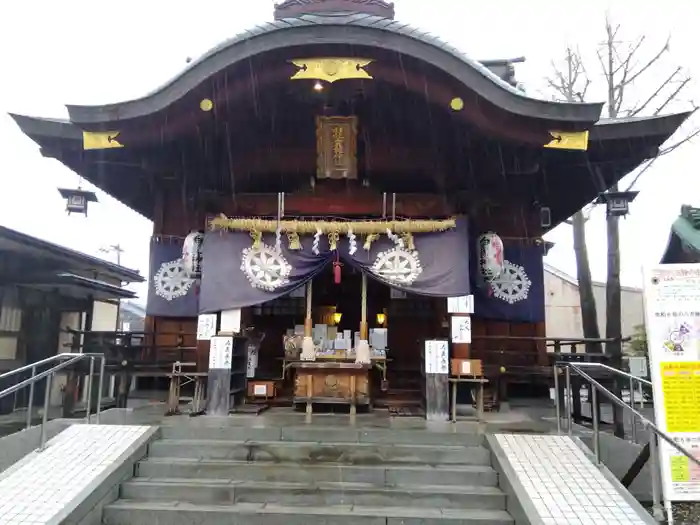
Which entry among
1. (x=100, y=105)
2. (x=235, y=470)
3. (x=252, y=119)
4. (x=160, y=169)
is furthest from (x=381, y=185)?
(x=235, y=470)

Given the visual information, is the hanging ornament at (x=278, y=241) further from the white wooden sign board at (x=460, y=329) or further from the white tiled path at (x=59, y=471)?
the white tiled path at (x=59, y=471)

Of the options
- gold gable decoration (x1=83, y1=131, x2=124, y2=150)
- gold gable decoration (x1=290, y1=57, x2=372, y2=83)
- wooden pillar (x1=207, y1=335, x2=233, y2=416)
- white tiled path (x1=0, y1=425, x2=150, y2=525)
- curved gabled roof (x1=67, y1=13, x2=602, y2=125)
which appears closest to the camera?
white tiled path (x1=0, y1=425, x2=150, y2=525)

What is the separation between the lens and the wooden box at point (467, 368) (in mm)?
7863

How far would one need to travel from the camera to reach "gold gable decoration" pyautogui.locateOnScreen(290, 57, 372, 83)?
7.47 metres

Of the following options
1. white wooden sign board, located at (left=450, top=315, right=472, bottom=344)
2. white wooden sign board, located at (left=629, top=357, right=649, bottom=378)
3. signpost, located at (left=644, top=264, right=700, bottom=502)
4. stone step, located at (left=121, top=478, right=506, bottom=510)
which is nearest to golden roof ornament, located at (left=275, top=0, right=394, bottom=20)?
white wooden sign board, located at (left=450, top=315, right=472, bottom=344)

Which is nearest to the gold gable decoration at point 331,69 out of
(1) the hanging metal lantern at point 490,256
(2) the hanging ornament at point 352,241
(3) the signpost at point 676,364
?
(2) the hanging ornament at point 352,241

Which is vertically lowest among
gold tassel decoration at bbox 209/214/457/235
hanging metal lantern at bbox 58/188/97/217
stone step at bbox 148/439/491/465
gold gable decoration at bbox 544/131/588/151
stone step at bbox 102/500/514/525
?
stone step at bbox 102/500/514/525

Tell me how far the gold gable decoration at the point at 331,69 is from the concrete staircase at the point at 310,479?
4601mm

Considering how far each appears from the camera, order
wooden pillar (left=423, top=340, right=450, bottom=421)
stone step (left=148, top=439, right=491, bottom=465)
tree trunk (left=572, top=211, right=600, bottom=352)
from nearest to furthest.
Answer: stone step (left=148, top=439, right=491, bottom=465) < wooden pillar (left=423, top=340, right=450, bottom=421) < tree trunk (left=572, top=211, right=600, bottom=352)

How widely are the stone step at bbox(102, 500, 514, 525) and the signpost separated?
152 centimetres

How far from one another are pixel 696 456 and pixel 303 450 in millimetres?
3905

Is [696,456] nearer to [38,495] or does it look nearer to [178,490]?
[178,490]

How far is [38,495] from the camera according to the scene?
520 centimetres

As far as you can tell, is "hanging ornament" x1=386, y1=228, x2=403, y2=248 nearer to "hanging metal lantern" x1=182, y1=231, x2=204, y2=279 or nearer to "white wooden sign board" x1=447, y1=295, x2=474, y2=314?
"white wooden sign board" x1=447, y1=295, x2=474, y2=314
